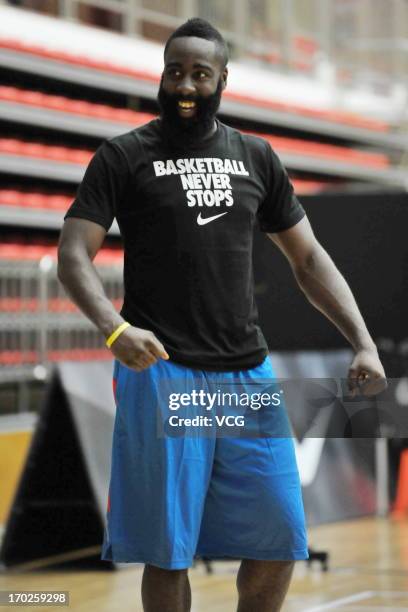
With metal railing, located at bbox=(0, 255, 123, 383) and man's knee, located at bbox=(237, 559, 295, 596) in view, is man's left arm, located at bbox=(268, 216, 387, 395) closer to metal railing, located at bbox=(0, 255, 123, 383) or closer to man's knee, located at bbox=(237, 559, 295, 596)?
man's knee, located at bbox=(237, 559, 295, 596)

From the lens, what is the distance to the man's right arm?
271 cm

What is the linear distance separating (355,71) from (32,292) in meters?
13.3

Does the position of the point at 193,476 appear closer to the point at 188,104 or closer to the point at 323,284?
the point at 323,284

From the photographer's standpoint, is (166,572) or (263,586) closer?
(166,572)

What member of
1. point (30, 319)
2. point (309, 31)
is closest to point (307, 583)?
point (30, 319)

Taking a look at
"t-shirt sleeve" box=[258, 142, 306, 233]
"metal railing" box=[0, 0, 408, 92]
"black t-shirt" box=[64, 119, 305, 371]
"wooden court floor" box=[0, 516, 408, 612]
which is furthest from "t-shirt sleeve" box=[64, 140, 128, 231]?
"metal railing" box=[0, 0, 408, 92]

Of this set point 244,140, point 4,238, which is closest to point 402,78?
point 4,238

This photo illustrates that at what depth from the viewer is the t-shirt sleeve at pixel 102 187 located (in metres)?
3.02

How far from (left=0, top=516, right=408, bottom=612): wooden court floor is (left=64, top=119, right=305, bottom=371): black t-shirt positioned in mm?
2322

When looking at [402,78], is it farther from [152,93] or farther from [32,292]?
[32,292]

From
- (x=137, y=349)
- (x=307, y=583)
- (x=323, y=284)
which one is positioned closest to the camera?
(x=137, y=349)

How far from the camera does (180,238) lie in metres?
3.04

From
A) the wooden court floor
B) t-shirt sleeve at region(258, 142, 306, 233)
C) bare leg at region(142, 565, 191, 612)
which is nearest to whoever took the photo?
bare leg at region(142, 565, 191, 612)

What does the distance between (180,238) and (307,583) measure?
10.2 feet
